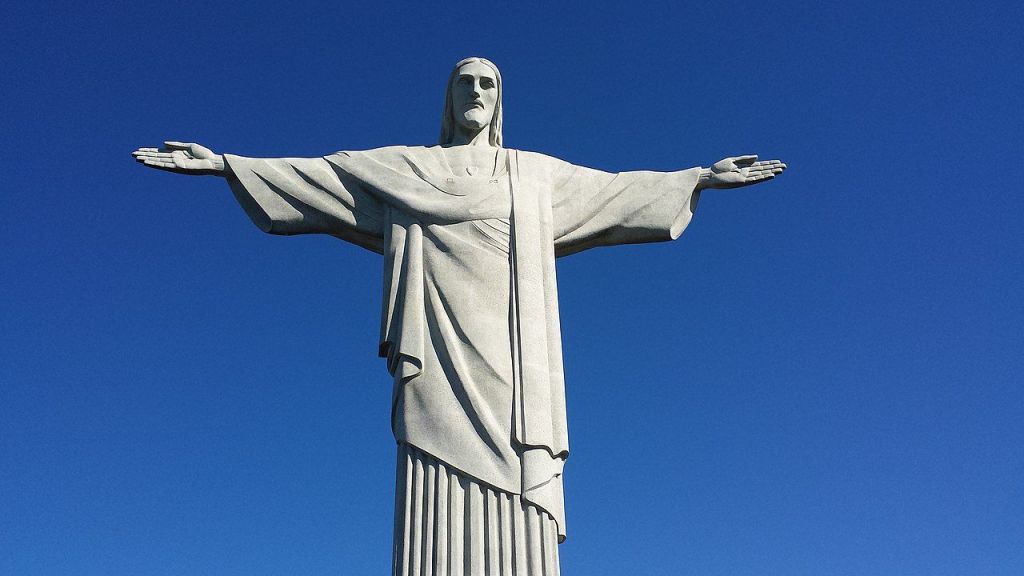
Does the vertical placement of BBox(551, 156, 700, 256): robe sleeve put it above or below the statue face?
below

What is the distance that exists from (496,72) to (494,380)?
163 inches

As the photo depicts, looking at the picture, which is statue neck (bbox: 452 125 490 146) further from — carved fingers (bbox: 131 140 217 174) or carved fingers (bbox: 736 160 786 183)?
carved fingers (bbox: 736 160 786 183)

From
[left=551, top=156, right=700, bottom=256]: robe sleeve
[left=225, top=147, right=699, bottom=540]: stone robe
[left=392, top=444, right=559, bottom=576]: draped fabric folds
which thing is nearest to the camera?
[left=392, top=444, right=559, bottom=576]: draped fabric folds

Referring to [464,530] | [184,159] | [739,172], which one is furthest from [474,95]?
[464,530]

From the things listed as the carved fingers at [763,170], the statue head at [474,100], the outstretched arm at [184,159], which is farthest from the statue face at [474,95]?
the carved fingers at [763,170]

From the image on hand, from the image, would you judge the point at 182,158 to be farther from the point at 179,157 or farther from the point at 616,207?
the point at 616,207

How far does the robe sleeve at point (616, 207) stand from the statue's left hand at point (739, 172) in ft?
0.62

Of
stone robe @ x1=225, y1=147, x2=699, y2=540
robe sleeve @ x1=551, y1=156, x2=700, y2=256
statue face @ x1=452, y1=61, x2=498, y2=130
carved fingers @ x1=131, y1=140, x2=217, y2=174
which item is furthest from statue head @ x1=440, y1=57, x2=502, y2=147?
carved fingers @ x1=131, y1=140, x2=217, y2=174

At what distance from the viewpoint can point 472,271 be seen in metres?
11.8

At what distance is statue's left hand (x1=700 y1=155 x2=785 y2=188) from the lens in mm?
12797

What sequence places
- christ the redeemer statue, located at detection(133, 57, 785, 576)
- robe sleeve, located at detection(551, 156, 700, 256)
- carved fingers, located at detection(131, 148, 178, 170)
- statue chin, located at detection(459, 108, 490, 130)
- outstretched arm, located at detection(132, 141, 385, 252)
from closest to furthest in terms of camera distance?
christ the redeemer statue, located at detection(133, 57, 785, 576)
carved fingers, located at detection(131, 148, 178, 170)
outstretched arm, located at detection(132, 141, 385, 252)
robe sleeve, located at detection(551, 156, 700, 256)
statue chin, located at detection(459, 108, 490, 130)

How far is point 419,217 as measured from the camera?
39.8ft

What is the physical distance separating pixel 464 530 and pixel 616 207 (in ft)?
14.1

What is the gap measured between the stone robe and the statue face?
0.58 m
